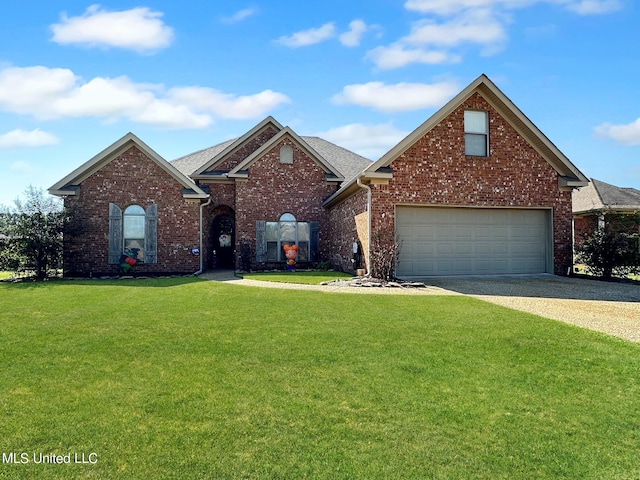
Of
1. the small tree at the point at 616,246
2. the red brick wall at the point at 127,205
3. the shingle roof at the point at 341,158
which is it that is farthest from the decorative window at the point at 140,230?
the small tree at the point at 616,246

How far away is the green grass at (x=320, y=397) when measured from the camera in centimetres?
308

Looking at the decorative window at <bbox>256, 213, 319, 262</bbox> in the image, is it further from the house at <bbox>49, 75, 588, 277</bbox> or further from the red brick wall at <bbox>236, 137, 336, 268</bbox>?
the red brick wall at <bbox>236, 137, 336, 268</bbox>

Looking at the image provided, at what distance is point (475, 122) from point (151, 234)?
12397 millimetres

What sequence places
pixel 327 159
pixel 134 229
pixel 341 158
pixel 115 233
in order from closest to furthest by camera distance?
1. pixel 115 233
2. pixel 134 229
3. pixel 327 159
4. pixel 341 158

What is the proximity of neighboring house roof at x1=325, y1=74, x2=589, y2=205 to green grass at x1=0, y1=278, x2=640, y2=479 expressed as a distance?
716cm

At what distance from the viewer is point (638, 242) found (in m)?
14.3

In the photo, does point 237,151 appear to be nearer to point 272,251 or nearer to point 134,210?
point 272,251

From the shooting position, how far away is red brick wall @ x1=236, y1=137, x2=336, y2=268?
61.6ft

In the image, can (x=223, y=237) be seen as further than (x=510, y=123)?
Yes

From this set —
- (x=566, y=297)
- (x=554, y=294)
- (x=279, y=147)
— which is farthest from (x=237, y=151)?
(x=566, y=297)

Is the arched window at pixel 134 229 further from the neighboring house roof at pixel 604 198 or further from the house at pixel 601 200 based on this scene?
the neighboring house roof at pixel 604 198

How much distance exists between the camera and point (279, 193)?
18.9 meters

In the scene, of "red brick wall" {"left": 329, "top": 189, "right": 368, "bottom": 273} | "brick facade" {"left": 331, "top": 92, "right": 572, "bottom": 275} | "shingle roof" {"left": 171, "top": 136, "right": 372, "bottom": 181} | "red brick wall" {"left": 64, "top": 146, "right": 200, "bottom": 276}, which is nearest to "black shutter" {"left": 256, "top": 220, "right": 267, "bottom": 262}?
"red brick wall" {"left": 64, "top": 146, "right": 200, "bottom": 276}

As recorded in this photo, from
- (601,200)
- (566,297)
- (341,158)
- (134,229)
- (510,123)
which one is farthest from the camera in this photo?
(601,200)
